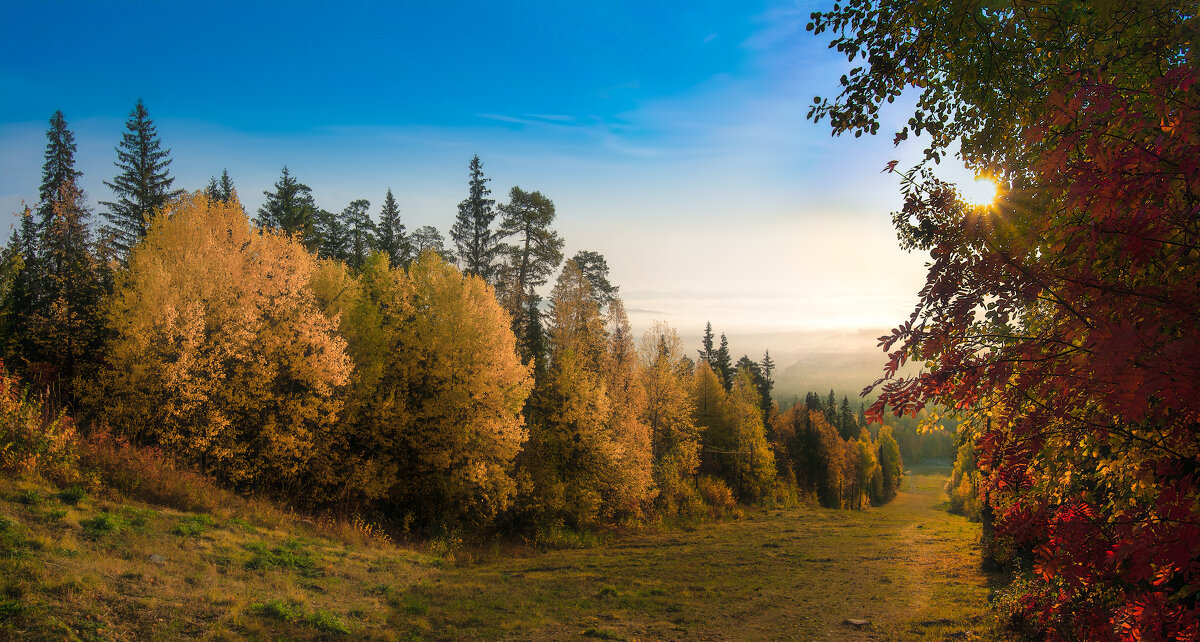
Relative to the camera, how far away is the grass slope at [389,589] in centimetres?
812

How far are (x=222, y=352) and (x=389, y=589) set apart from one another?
10.7 meters

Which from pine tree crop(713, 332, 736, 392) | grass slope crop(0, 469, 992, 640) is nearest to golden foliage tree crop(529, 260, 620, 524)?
grass slope crop(0, 469, 992, 640)

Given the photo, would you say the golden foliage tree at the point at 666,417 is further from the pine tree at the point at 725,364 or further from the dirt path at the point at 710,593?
the pine tree at the point at 725,364

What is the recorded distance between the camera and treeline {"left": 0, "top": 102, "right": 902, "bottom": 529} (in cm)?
1706

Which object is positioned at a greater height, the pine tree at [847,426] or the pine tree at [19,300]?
the pine tree at [19,300]

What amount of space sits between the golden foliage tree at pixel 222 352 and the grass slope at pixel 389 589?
175 inches

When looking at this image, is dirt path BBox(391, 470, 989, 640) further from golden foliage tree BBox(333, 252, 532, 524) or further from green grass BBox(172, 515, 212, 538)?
green grass BBox(172, 515, 212, 538)

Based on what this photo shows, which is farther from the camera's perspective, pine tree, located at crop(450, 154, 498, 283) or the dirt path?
pine tree, located at crop(450, 154, 498, 283)

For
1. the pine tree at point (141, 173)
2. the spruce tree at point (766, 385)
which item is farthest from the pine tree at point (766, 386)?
the pine tree at point (141, 173)

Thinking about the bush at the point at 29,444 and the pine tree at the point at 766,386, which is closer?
the bush at the point at 29,444

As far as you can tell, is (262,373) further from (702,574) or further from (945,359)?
(945,359)

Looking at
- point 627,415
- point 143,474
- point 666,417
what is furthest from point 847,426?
point 143,474

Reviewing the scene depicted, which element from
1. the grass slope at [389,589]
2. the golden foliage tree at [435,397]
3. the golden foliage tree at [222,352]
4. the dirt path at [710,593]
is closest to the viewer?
the grass slope at [389,589]

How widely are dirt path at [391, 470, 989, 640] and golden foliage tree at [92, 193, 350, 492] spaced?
8529 mm
